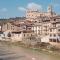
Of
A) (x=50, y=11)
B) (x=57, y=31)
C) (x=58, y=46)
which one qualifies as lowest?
(x=58, y=46)

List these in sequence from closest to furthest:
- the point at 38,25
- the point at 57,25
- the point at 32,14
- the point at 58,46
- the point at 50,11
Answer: the point at 58,46 < the point at 57,25 < the point at 38,25 < the point at 50,11 < the point at 32,14

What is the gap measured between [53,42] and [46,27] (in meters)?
14.9

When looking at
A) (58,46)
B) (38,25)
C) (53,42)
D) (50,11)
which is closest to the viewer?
(58,46)

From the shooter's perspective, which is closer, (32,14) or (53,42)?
(53,42)

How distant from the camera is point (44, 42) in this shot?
180ft

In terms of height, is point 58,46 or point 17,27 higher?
point 17,27

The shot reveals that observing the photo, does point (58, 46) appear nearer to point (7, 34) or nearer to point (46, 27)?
point (46, 27)

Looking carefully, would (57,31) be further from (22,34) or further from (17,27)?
(17,27)

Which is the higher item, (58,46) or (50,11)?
(50,11)

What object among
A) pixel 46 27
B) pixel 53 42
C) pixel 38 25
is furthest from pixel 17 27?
pixel 53 42

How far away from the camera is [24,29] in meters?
78.7

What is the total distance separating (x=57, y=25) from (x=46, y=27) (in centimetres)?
846

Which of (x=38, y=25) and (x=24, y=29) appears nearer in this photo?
(x=38, y=25)

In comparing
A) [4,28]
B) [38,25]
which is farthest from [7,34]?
[38,25]
